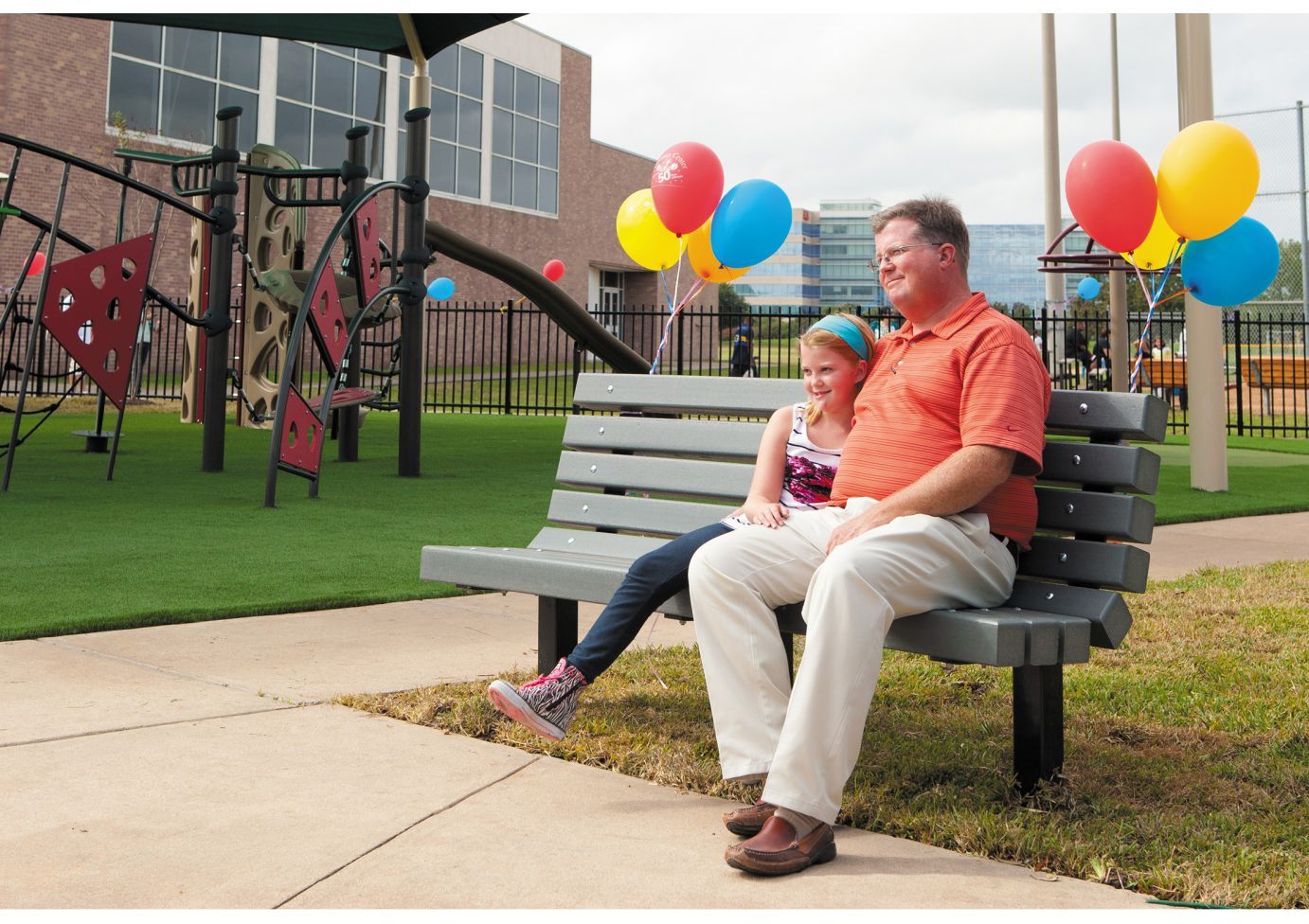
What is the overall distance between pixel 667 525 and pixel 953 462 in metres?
1.35

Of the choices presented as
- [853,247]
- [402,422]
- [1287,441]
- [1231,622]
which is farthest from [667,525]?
[853,247]

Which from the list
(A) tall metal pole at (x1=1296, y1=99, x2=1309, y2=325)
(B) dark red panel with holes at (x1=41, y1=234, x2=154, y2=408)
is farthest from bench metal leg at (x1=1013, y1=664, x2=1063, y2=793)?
(A) tall metal pole at (x1=1296, y1=99, x2=1309, y2=325)

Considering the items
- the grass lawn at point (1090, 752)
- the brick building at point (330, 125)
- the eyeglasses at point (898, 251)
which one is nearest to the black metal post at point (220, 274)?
the grass lawn at point (1090, 752)

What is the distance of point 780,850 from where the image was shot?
9.29ft

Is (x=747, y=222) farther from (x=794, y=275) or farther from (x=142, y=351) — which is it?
(x=794, y=275)

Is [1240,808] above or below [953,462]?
below

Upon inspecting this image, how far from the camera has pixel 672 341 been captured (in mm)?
45062

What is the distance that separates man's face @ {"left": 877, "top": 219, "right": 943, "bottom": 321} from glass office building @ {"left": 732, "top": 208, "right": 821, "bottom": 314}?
156 m

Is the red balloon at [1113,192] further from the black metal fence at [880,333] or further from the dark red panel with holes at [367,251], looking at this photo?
the black metal fence at [880,333]

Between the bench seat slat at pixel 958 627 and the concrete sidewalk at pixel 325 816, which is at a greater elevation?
the bench seat slat at pixel 958 627

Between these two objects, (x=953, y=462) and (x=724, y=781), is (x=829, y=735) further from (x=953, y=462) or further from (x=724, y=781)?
(x=953, y=462)

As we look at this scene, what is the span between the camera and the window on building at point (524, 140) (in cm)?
4247

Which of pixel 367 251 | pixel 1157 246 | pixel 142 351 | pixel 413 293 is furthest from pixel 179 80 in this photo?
pixel 1157 246

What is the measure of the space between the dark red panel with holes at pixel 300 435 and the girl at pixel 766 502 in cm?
617
